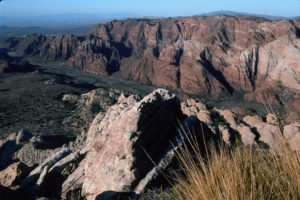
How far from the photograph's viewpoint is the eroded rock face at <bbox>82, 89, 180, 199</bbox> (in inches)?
253

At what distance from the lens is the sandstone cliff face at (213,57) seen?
57719 mm

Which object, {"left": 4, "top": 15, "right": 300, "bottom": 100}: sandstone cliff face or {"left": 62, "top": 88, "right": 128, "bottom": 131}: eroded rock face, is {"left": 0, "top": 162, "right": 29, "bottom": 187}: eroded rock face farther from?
{"left": 4, "top": 15, "right": 300, "bottom": 100}: sandstone cliff face

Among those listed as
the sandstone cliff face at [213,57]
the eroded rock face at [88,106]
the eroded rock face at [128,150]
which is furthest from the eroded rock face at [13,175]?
the sandstone cliff face at [213,57]

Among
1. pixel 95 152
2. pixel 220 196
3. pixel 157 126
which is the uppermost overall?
pixel 220 196

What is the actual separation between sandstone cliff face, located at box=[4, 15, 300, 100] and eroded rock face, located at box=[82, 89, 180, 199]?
55.3 m

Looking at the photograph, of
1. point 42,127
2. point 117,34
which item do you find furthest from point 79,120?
point 117,34

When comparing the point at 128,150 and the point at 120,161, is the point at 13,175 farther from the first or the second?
the point at 128,150

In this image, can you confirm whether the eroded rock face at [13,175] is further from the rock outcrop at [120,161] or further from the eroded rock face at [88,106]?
the eroded rock face at [88,106]


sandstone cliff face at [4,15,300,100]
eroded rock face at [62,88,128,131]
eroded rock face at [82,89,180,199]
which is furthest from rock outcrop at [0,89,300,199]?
sandstone cliff face at [4,15,300,100]

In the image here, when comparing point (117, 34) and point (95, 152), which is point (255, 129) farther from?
point (117, 34)

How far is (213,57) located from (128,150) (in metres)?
69.3

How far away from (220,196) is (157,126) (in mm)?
5813

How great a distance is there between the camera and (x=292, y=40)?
56.8m

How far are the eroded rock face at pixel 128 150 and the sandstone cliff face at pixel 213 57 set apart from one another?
55.3 m
